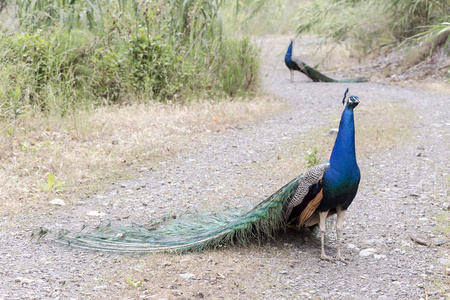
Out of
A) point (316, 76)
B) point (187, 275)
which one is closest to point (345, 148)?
point (187, 275)

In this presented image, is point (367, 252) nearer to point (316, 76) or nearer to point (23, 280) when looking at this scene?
point (23, 280)

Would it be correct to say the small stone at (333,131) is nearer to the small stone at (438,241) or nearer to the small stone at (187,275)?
the small stone at (438,241)

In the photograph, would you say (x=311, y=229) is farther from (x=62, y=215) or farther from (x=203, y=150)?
(x=203, y=150)

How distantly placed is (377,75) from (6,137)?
8.79 meters

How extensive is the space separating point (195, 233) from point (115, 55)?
4.09 meters

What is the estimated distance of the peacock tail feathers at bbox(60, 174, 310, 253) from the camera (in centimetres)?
325

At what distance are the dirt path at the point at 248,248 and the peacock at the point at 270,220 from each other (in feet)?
0.27

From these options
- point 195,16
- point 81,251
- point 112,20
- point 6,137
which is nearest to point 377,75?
point 195,16

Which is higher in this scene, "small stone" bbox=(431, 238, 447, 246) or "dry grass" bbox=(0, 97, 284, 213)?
"dry grass" bbox=(0, 97, 284, 213)

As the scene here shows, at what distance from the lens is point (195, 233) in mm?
3371

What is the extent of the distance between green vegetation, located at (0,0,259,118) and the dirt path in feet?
5.43

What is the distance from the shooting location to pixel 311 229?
145 inches

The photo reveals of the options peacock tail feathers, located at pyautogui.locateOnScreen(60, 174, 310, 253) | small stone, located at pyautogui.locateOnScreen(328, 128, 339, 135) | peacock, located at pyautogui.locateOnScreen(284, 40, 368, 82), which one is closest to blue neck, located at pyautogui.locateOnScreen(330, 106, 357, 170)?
peacock tail feathers, located at pyautogui.locateOnScreen(60, 174, 310, 253)

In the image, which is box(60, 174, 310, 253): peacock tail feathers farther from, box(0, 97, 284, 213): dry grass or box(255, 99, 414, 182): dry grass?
box(255, 99, 414, 182): dry grass
